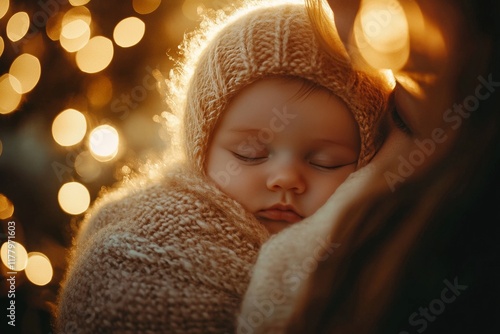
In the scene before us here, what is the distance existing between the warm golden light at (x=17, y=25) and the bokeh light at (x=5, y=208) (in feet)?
1.31

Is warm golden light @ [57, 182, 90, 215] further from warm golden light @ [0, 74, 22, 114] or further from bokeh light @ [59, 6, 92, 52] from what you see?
bokeh light @ [59, 6, 92, 52]

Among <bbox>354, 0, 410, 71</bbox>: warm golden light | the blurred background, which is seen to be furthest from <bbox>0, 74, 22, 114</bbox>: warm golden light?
<bbox>354, 0, 410, 71</bbox>: warm golden light

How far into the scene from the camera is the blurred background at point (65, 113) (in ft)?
3.94

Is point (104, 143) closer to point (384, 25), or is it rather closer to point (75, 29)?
point (75, 29)

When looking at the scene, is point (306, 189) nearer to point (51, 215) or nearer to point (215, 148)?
point (215, 148)

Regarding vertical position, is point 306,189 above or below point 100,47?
below

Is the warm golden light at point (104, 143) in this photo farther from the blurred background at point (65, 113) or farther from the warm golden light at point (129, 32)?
the warm golden light at point (129, 32)

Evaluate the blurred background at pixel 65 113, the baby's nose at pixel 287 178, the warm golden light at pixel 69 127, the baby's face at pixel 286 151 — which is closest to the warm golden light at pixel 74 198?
the blurred background at pixel 65 113

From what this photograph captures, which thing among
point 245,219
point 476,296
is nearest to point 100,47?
point 245,219

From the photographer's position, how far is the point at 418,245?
68cm

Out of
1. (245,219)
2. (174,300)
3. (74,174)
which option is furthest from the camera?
(74,174)

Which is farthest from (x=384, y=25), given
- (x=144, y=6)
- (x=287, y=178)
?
(x=144, y=6)

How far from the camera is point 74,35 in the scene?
4.14 feet

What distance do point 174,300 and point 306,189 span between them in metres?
0.29
